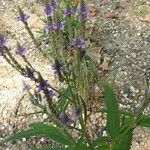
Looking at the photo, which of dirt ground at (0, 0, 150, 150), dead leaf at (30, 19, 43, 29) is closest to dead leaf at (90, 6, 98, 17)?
dirt ground at (0, 0, 150, 150)

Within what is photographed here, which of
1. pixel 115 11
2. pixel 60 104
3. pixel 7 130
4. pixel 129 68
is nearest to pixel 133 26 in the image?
pixel 115 11

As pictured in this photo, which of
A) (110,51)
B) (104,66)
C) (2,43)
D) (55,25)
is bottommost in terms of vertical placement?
(2,43)

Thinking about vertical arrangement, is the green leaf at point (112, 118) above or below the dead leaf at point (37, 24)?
below

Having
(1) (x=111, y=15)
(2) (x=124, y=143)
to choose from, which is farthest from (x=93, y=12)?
(2) (x=124, y=143)

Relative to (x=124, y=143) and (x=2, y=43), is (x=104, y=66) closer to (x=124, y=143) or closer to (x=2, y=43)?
(x=124, y=143)

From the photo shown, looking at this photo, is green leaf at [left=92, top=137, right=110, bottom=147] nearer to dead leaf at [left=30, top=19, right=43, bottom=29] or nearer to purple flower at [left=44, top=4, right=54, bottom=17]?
purple flower at [left=44, top=4, right=54, bottom=17]

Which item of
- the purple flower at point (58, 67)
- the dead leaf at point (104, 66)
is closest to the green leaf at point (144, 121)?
the purple flower at point (58, 67)

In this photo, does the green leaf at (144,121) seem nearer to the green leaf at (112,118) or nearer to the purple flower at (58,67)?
the green leaf at (112,118)

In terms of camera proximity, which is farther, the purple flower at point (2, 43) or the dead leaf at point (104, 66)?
the dead leaf at point (104, 66)

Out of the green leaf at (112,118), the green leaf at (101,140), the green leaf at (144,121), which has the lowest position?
the green leaf at (101,140)

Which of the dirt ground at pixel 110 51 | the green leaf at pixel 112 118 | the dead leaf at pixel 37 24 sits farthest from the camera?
the dead leaf at pixel 37 24

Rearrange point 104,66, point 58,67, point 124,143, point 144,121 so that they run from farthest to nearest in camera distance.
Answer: point 104,66 < point 124,143 < point 144,121 < point 58,67

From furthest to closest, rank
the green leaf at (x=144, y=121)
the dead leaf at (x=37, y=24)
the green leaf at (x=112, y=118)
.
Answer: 1. the dead leaf at (x=37, y=24)
2. the green leaf at (x=112, y=118)
3. the green leaf at (x=144, y=121)
